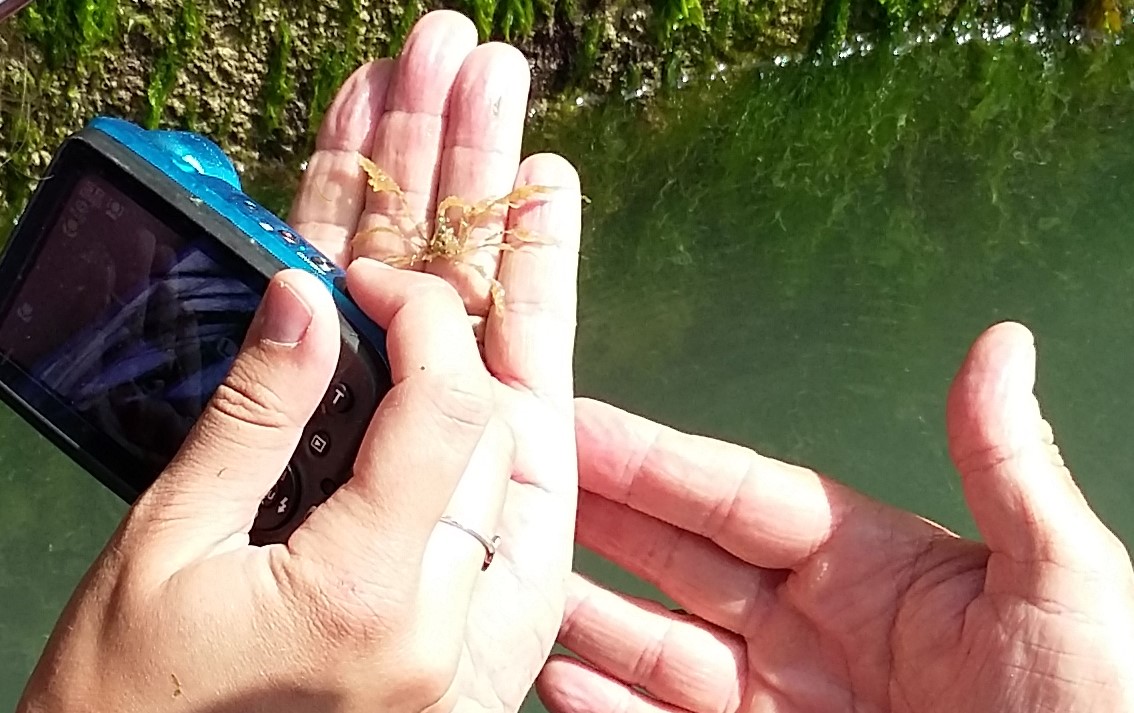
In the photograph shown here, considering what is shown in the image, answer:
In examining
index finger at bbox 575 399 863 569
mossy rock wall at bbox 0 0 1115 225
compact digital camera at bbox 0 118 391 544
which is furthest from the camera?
mossy rock wall at bbox 0 0 1115 225

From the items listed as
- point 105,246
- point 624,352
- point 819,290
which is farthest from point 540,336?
point 819,290

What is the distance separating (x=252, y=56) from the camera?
2.17 meters

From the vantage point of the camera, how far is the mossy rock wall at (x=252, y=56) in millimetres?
2051

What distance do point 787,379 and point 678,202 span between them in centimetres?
48

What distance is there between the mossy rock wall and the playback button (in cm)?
143

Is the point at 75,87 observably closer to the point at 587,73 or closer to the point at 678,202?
the point at 587,73

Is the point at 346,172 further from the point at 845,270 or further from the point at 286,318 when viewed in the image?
the point at 845,270

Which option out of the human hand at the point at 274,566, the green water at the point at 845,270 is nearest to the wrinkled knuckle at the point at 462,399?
the human hand at the point at 274,566

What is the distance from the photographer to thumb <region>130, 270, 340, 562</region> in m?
0.78

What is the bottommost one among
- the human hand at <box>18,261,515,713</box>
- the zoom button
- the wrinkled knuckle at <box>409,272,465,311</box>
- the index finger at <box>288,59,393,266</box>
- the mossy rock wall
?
the human hand at <box>18,261,515,713</box>

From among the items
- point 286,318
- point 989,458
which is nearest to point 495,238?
point 286,318

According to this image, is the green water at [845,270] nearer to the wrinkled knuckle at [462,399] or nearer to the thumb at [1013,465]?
the thumb at [1013,465]

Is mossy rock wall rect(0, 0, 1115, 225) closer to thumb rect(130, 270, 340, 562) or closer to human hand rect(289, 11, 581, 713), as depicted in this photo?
human hand rect(289, 11, 581, 713)

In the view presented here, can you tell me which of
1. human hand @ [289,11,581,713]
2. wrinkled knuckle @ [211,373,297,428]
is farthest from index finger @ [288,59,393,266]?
wrinkled knuckle @ [211,373,297,428]
